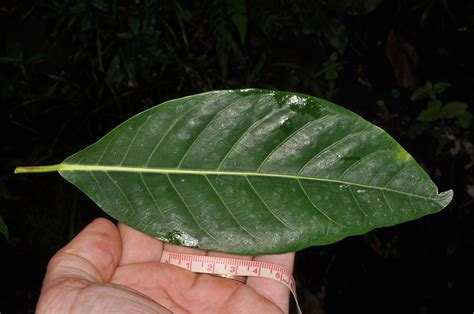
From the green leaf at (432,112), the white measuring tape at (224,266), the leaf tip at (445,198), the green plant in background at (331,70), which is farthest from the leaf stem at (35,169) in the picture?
the green leaf at (432,112)

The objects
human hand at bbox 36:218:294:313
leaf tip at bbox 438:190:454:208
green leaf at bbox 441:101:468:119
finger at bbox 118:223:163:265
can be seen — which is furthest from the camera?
green leaf at bbox 441:101:468:119

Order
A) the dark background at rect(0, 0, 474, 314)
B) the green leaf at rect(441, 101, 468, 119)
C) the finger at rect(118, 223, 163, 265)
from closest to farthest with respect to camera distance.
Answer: the finger at rect(118, 223, 163, 265), the dark background at rect(0, 0, 474, 314), the green leaf at rect(441, 101, 468, 119)

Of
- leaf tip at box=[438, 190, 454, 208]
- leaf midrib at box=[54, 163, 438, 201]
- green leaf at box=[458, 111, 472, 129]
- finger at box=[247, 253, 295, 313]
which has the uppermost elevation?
leaf midrib at box=[54, 163, 438, 201]

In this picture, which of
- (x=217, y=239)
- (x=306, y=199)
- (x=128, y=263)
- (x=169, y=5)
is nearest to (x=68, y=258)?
(x=128, y=263)

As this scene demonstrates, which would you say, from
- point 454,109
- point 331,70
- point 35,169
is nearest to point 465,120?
point 454,109

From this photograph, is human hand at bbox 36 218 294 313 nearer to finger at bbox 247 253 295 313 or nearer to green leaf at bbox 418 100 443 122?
finger at bbox 247 253 295 313

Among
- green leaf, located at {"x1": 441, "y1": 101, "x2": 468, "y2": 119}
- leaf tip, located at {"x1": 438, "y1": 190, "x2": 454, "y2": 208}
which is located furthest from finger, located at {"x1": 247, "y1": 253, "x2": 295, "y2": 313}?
green leaf, located at {"x1": 441, "y1": 101, "x2": 468, "y2": 119}

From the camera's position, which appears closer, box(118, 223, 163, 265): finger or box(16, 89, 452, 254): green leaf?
box(16, 89, 452, 254): green leaf

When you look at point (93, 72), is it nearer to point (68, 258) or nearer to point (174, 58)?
point (174, 58)
